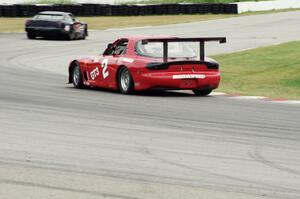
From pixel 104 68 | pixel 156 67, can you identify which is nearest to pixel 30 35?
pixel 104 68

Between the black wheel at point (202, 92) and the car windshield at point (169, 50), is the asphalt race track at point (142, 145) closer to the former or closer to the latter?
the black wheel at point (202, 92)

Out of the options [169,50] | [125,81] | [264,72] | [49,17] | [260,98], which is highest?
[169,50]

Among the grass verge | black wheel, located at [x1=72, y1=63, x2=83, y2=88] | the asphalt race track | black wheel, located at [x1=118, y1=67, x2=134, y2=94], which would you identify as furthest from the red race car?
the grass verge

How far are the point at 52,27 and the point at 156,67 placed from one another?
24.2 meters

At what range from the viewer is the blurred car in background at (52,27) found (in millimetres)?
41469

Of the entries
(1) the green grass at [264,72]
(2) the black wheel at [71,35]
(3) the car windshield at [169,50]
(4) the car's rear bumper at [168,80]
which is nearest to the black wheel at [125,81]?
(4) the car's rear bumper at [168,80]

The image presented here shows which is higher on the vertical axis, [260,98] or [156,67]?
[156,67]

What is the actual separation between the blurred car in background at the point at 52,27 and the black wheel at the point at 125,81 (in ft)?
76.5

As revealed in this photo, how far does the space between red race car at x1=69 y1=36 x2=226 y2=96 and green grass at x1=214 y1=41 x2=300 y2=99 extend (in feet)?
5.90

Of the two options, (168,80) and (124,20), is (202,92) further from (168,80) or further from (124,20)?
(124,20)

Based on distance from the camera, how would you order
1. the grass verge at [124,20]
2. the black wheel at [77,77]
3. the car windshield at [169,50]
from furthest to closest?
the grass verge at [124,20]
the black wheel at [77,77]
the car windshield at [169,50]

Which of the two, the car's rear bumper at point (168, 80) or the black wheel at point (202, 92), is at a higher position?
the car's rear bumper at point (168, 80)

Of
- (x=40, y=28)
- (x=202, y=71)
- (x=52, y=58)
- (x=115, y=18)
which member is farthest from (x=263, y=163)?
(x=115, y=18)

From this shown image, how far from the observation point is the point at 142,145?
35.0 ft
